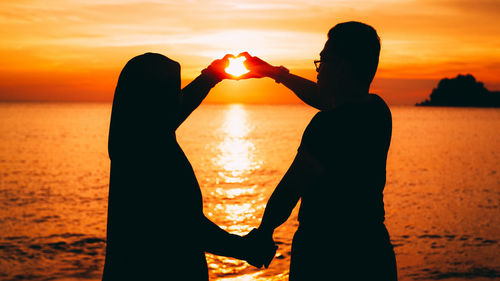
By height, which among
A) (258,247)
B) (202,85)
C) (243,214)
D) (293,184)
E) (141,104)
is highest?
(202,85)

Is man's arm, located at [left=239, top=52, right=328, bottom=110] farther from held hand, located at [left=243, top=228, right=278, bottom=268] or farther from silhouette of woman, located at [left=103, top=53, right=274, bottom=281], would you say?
silhouette of woman, located at [left=103, top=53, right=274, bottom=281]

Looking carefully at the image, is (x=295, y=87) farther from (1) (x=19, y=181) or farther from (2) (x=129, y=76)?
(1) (x=19, y=181)

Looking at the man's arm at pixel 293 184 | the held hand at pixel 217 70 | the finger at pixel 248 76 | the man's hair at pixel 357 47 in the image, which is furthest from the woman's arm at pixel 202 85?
the man's hair at pixel 357 47

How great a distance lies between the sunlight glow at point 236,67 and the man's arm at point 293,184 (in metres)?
1.56

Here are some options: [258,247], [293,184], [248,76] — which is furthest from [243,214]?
[293,184]

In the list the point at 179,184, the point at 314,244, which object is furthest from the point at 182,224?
the point at 314,244

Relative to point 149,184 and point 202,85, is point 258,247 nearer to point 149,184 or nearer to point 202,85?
point 149,184

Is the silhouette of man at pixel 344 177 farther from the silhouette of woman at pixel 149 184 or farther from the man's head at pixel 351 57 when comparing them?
the silhouette of woman at pixel 149 184

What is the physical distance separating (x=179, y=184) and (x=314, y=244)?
892 millimetres

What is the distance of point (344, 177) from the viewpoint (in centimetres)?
300

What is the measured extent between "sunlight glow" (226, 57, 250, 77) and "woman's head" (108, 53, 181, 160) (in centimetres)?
158

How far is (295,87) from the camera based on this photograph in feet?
14.3

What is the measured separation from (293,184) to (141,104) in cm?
100

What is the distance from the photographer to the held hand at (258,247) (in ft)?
11.5
